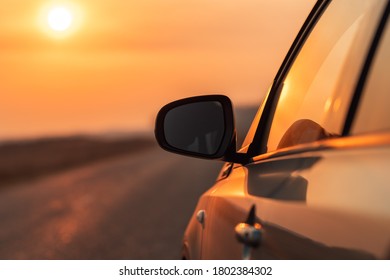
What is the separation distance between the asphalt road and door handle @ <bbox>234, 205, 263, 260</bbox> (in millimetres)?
6575

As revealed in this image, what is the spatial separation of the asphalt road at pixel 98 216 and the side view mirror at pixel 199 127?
5873 mm

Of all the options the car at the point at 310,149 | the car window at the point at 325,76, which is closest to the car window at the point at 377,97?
the car at the point at 310,149

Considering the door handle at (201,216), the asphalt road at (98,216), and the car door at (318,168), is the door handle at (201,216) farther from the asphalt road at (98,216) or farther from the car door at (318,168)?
the asphalt road at (98,216)

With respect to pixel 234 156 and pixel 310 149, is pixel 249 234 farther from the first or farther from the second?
pixel 234 156

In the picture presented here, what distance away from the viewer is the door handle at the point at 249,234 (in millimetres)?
2670

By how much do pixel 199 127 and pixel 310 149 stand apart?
3.41 feet

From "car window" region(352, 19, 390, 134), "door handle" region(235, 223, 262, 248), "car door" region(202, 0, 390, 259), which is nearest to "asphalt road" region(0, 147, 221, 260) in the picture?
"car door" region(202, 0, 390, 259)

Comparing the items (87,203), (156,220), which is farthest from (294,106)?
(87,203)

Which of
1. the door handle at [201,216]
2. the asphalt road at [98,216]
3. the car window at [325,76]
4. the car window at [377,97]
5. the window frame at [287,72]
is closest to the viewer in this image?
the car window at [377,97]

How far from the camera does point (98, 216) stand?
1373 centimetres

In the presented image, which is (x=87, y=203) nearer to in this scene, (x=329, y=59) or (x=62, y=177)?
(x=62, y=177)

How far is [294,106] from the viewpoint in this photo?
10.7ft

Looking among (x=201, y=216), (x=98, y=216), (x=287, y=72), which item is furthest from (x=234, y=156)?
(x=98, y=216)
